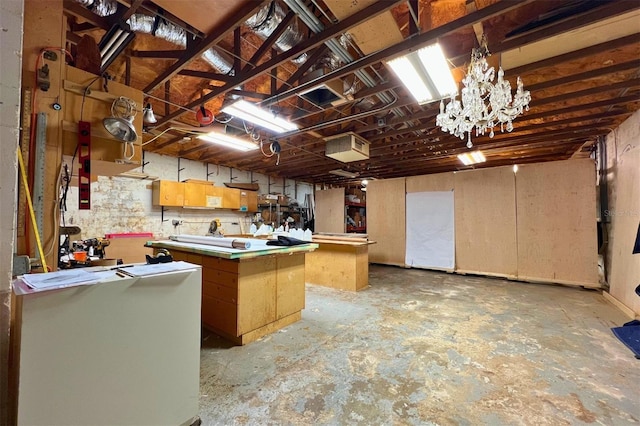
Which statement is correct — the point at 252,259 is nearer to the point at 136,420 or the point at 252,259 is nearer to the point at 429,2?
the point at 136,420

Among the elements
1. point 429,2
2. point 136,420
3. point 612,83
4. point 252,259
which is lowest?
point 136,420

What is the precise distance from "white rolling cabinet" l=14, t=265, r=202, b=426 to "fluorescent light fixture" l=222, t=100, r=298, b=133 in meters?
2.20

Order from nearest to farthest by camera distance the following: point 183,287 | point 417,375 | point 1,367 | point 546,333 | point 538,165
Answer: point 1,367 → point 183,287 → point 417,375 → point 546,333 → point 538,165

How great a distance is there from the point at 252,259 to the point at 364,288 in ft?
8.37

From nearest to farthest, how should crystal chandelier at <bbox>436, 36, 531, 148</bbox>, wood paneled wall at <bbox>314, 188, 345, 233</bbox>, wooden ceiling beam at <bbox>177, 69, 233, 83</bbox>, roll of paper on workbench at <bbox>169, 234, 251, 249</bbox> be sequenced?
crystal chandelier at <bbox>436, 36, 531, 148</bbox> < roll of paper on workbench at <bbox>169, 234, 251, 249</bbox> < wooden ceiling beam at <bbox>177, 69, 233, 83</bbox> < wood paneled wall at <bbox>314, 188, 345, 233</bbox>

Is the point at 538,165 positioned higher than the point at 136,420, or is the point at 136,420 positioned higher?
the point at 538,165

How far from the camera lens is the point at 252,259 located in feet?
8.13

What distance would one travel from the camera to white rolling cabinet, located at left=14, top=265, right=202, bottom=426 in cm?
97

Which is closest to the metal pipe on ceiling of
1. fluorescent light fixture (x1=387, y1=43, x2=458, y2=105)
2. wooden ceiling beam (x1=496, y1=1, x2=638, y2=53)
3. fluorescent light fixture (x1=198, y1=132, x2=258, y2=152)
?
fluorescent light fixture (x1=387, y1=43, x2=458, y2=105)

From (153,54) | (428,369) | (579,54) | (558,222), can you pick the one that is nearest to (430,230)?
(558,222)

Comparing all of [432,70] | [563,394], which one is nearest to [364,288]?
[563,394]

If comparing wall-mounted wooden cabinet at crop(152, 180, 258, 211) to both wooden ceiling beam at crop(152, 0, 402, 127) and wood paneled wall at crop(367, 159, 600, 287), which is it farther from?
wood paneled wall at crop(367, 159, 600, 287)

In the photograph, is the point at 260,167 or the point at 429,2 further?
the point at 260,167

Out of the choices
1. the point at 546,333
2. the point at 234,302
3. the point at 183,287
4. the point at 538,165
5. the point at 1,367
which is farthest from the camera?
the point at 538,165
